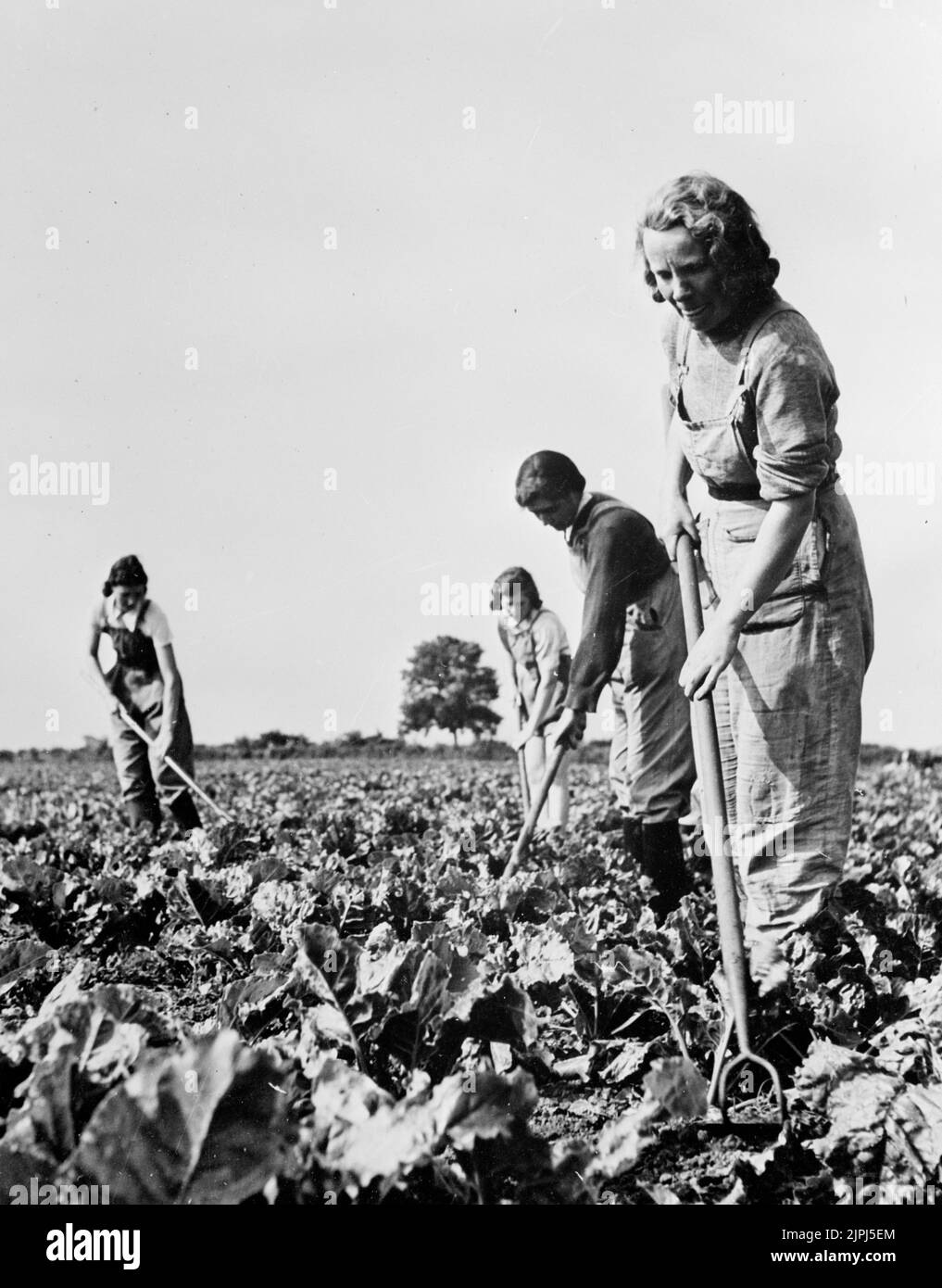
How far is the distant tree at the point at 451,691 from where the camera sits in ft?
35.7

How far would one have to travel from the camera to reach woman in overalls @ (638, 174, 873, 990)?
2670 millimetres

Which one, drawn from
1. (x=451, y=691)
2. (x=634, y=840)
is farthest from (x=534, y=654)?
(x=451, y=691)

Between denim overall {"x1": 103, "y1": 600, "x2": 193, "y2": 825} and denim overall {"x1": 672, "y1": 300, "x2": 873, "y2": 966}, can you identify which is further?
denim overall {"x1": 103, "y1": 600, "x2": 193, "y2": 825}

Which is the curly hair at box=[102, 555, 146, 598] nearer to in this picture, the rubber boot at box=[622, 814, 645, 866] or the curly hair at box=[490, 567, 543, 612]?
the curly hair at box=[490, 567, 543, 612]

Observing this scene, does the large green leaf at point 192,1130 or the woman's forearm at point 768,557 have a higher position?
the woman's forearm at point 768,557

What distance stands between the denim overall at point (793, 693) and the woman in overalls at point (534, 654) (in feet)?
10.2

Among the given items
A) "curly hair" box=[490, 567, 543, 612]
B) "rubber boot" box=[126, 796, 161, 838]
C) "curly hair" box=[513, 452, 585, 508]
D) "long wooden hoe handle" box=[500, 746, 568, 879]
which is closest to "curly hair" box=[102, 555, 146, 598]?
"rubber boot" box=[126, 796, 161, 838]

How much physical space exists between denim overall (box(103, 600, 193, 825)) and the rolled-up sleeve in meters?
4.81

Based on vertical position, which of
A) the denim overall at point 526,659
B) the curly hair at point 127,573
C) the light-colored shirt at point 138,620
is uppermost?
the curly hair at point 127,573

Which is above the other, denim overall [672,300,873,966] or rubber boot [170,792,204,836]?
denim overall [672,300,873,966]

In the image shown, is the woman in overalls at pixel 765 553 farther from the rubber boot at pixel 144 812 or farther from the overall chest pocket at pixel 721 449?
the rubber boot at pixel 144 812

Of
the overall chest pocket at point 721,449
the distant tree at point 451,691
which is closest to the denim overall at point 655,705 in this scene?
the overall chest pocket at point 721,449
